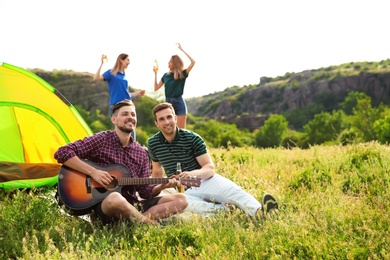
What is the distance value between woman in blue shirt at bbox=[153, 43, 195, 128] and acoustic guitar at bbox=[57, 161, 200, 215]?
11.8ft

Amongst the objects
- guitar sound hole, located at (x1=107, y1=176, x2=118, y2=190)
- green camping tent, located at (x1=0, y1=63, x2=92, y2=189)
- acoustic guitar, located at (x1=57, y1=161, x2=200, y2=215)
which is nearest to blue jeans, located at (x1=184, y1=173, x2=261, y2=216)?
acoustic guitar, located at (x1=57, y1=161, x2=200, y2=215)

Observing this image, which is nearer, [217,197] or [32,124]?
[217,197]

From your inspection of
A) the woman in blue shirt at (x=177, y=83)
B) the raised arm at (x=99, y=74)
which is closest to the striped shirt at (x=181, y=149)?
the woman in blue shirt at (x=177, y=83)

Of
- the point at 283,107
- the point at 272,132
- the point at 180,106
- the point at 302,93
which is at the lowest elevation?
the point at 272,132

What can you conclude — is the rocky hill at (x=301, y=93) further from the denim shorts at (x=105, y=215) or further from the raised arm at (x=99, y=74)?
the denim shorts at (x=105, y=215)

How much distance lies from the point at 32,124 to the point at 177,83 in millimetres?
2637

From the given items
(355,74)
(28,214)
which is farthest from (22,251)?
(355,74)

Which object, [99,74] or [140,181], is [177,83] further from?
[140,181]

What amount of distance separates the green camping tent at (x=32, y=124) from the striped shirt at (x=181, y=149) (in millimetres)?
2564

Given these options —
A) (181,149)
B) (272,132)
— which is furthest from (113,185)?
(272,132)

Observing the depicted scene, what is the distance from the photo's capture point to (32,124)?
25.8 feet

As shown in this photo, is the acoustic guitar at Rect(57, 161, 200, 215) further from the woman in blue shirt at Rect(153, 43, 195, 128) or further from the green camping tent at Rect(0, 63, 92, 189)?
the woman in blue shirt at Rect(153, 43, 195, 128)

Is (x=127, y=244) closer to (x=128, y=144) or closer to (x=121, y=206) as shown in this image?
(x=121, y=206)

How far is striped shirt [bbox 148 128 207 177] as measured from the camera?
529 centimetres
